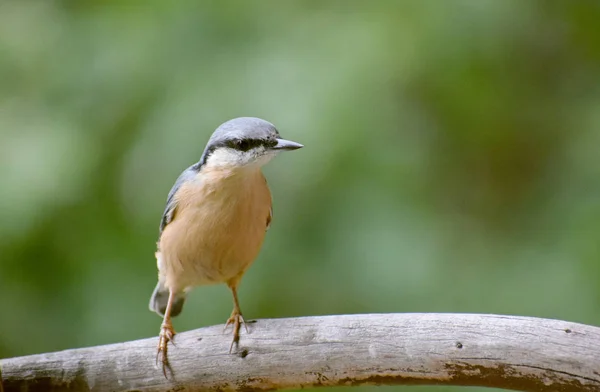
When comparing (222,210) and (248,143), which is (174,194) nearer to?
(222,210)

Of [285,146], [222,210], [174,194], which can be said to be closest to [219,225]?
[222,210]

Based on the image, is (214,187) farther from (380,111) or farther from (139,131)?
(380,111)

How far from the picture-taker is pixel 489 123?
3035mm

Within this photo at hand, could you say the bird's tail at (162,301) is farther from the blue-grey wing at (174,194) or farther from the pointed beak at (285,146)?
the pointed beak at (285,146)

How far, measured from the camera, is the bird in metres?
1.96

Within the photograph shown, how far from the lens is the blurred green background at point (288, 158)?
8.80 feet

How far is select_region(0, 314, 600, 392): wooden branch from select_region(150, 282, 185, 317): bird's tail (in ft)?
1.23

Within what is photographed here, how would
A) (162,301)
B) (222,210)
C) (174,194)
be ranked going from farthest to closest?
(162,301) → (174,194) → (222,210)

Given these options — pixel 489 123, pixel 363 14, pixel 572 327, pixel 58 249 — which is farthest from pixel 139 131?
pixel 572 327

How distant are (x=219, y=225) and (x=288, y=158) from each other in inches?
26.5

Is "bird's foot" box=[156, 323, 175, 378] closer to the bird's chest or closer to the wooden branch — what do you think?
the wooden branch

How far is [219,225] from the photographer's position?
6.82 ft

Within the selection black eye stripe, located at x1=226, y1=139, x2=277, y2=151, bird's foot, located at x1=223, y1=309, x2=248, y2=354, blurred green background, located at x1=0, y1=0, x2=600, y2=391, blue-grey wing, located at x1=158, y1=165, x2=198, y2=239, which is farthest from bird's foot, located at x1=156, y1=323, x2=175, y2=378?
black eye stripe, located at x1=226, y1=139, x2=277, y2=151

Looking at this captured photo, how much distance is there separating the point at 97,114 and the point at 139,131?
0.19 m
